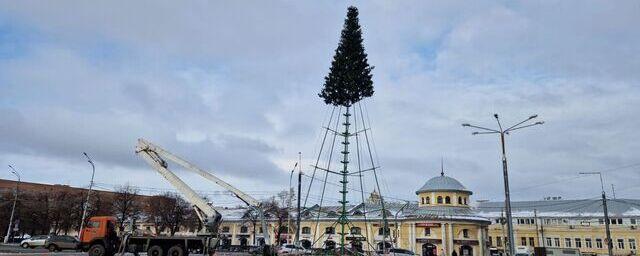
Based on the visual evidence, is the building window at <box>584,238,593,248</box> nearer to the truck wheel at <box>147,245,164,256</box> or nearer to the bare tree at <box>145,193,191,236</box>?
the bare tree at <box>145,193,191,236</box>

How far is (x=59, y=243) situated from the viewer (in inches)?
1880

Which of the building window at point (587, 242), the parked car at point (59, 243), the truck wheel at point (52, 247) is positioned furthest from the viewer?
the building window at point (587, 242)

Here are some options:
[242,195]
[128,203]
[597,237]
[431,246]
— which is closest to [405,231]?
[431,246]

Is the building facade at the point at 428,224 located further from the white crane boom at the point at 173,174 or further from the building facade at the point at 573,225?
the white crane boom at the point at 173,174

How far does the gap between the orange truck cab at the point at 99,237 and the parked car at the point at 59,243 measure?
15.1 m

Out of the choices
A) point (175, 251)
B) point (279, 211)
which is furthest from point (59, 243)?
point (279, 211)

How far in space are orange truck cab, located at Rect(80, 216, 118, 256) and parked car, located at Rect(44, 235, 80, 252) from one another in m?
15.1

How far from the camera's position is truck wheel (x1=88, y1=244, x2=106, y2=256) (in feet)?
110

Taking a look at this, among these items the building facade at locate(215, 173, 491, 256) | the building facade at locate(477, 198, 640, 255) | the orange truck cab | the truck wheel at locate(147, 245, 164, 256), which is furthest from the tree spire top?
the building facade at locate(477, 198, 640, 255)

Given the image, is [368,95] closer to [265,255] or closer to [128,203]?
[265,255]

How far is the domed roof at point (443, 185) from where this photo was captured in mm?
90750

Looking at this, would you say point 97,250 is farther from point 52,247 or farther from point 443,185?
point 443,185

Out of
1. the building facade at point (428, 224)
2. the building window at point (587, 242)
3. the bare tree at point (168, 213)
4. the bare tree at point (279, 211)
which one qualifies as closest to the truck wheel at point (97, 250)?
the building facade at point (428, 224)

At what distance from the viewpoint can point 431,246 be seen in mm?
83312
